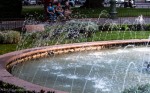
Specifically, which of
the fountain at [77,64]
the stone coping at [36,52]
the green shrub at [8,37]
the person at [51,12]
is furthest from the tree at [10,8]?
the stone coping at [36,52]

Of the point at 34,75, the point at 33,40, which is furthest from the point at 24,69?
the point at 33,40

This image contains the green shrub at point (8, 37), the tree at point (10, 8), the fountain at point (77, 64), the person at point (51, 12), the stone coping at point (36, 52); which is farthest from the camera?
the tree at point (10, 8)

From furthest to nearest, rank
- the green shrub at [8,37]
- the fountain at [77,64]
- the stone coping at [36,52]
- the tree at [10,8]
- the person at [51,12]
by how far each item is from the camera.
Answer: the tree at [10,8]
the person at [51,12]
the green shrub at [8,37]
the fountain at [77,64]
the stone coping at [36,52]

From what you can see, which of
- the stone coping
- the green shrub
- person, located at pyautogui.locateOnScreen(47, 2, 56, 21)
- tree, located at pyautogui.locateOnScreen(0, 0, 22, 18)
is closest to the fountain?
the stone coping

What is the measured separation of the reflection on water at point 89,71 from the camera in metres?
10.7

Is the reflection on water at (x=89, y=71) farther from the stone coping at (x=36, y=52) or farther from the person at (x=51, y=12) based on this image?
the person at (x=51, y=12)

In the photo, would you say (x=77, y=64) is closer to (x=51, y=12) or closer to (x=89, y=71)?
(x=89, y=71)

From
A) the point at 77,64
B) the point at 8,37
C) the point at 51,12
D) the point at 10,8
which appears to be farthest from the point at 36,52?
the point at 10,8

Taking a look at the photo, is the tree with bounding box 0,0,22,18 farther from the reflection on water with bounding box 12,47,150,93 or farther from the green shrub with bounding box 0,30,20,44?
the reflection on water with bounding box 12,47,150,93

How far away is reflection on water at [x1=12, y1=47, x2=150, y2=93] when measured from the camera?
10.7 meters

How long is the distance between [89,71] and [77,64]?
116 cm

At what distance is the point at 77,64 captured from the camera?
13609 mm

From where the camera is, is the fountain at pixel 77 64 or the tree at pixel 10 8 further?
the tree at pixel 10 8

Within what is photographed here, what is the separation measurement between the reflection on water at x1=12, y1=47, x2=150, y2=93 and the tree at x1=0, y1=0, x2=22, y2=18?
14.5 metres
